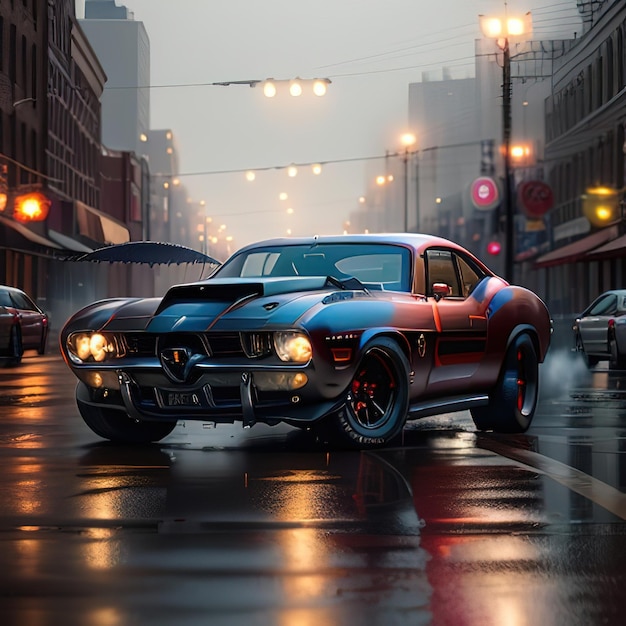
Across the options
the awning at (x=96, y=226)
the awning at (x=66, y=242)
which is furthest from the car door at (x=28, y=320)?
the awning at (x=96, y=226)

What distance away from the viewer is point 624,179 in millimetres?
56719

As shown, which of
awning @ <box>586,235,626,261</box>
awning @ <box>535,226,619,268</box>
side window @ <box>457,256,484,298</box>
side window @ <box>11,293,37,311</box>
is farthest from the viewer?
awning @ <box>535,226,619,268</box>

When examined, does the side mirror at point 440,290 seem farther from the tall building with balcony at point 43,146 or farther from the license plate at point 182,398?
the tall building with balcony at point 43,146

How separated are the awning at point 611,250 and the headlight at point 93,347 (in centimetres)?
4295

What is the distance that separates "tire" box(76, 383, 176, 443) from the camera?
1116 cm

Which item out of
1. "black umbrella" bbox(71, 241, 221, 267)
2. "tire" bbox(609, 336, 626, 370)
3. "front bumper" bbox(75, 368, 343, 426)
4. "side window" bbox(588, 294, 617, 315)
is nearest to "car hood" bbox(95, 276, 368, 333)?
"front bumper" bbox(75, 368, 343, 426)

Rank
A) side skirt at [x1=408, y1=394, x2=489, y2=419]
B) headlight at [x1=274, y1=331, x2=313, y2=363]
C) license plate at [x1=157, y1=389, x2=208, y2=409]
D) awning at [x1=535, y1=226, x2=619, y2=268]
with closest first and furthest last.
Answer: headlight at [x1=274, y1=331, x2=313, y2=363] → license plate at [x1=157, y1=389, x2=208, y2=409] → side skirt at [x1=408, y1=394, x2=489, y2=419] → awning at [x1=535, y1=226, x2=619, y2=268]

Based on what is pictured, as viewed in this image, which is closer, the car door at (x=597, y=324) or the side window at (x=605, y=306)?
the car door at (x=597, y=324)

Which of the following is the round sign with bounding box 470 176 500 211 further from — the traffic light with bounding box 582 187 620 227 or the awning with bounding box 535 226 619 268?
the traffic light with bounding box 582 187 620 227

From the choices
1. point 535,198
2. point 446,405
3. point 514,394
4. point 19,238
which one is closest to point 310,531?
point 446,405

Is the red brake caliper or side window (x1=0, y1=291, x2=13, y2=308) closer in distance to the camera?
the red brake caliper

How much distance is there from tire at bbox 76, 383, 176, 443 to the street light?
35.9 m

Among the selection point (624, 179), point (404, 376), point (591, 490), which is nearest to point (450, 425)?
point (404, 376)

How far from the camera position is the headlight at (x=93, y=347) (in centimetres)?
1067
